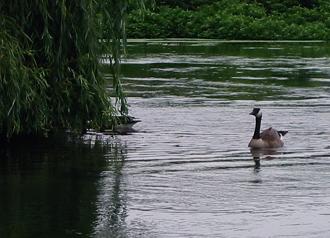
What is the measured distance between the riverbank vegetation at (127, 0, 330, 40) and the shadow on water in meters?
36.6

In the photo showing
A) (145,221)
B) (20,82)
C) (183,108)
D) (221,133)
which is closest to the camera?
(145,221)

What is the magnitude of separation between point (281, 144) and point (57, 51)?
4.53 m

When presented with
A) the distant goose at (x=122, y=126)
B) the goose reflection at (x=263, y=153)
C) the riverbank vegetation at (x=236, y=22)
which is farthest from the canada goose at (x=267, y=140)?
the riverbank vegetation at (x=236, y=22)

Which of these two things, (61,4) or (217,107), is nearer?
(61,4)

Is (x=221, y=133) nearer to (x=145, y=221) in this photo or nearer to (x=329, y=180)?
(x=329, y=180)

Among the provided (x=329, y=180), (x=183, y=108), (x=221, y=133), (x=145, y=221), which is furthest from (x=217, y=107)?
(x=145, y=221)

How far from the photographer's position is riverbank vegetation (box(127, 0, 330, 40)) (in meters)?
58.3

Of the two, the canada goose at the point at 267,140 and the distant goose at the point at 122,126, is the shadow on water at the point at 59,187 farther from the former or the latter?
the canada goose at the point at 267,140

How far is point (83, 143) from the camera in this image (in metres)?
21.8

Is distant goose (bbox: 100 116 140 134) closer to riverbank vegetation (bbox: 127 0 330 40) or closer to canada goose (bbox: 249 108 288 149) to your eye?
canada goose (bbox: 249 108 288 149)

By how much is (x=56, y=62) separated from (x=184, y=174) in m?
3.27

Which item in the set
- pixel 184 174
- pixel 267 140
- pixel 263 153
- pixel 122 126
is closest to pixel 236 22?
Result: pixel 122 126

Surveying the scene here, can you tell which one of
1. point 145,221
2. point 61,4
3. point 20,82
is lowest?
point 145,221

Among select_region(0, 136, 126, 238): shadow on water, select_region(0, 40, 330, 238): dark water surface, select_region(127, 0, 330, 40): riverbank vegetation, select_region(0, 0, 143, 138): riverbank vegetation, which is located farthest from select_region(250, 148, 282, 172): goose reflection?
select_region(127, 0, 330, 40): riverbank vegetation
